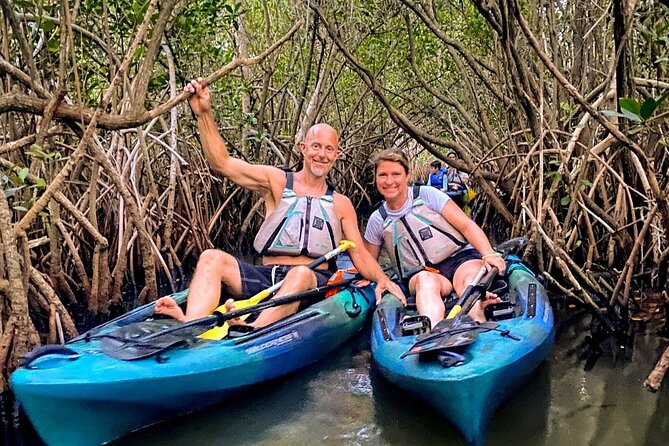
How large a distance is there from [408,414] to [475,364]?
585mm

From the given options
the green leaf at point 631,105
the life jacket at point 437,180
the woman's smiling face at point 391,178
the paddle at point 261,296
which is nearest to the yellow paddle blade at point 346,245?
the paddle at point 261,296

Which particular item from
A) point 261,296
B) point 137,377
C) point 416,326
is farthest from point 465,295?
point 137,377

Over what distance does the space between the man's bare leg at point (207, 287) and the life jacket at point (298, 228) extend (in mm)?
362

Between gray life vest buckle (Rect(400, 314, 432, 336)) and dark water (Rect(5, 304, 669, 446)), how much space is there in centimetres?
31

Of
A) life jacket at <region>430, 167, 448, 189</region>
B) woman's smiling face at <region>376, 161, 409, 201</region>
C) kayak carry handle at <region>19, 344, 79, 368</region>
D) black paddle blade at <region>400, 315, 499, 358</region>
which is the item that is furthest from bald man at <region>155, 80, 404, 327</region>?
life jacket at <region>430, 167, 448, 189</region>

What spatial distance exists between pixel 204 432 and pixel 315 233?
140 cm

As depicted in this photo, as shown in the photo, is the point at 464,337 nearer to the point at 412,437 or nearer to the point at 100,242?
the point at 412,437

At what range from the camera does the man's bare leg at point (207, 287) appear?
3004 millimetres

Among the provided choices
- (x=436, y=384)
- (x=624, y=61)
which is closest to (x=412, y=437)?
(x=436, y=384)

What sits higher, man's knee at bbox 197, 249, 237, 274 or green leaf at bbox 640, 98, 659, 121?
green leaf at bbox 640, 98, 659, 121

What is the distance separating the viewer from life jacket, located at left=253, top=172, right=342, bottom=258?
12.1 ft

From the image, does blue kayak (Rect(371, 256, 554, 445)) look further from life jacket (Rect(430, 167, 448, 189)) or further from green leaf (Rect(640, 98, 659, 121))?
life jacket (Rect(430, 167, 448, 189))

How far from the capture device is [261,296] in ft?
10.6

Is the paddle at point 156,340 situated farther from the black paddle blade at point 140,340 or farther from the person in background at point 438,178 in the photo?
the person in background at point 438,178
